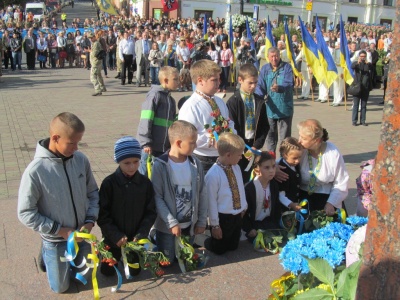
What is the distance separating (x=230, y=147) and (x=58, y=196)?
64.3 inches

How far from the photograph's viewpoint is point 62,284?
352cm

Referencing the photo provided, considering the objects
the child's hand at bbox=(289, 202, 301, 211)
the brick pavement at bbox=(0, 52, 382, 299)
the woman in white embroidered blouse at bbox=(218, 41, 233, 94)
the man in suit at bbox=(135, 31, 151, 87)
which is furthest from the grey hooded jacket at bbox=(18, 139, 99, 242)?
the woman in white embroidered blouse at bbox=(218, 41, 233, 94)

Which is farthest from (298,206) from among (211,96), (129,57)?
(129,57)

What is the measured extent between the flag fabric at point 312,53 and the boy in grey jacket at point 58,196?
10.9 m

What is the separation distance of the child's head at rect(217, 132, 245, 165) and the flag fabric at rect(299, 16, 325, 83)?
9685mm

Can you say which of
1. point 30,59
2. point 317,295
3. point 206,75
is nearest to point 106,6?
point 30,59

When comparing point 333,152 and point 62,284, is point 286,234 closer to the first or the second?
point 333,152

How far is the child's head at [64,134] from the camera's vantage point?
3.40 meters

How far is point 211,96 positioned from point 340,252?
2.40 m

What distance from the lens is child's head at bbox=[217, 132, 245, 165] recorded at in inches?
172

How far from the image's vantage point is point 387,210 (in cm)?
150

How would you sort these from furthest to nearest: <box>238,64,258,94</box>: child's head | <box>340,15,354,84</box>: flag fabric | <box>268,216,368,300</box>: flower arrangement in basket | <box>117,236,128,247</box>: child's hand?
<box>340,15,354,84</box>: flag fabric
<box>238,64,258,94</box>: child's head
<box>117,236,128,247</box>: child's hand
<box>268,216,368,300</box>: flower arrangement in basket

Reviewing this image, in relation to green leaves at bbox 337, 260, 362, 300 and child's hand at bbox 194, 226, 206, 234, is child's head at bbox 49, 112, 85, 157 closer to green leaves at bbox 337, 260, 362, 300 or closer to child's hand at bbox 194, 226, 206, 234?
child's hand at bbox 194, 226, 206, 234

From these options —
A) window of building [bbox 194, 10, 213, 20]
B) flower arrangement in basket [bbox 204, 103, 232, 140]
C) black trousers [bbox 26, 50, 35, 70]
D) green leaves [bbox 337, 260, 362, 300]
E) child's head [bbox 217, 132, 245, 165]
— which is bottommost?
green leaves [bbox 337, 260, 362, 300]
